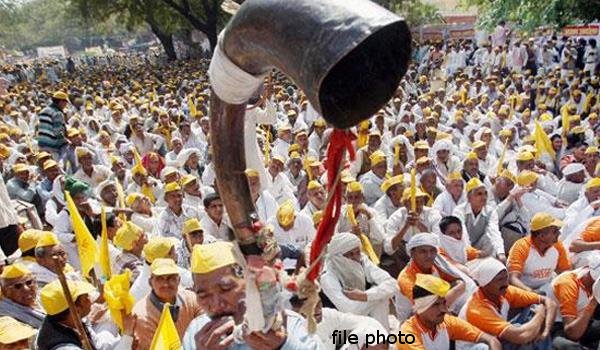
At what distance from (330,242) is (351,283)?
147 centimetres

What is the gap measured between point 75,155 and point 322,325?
16.8 feet

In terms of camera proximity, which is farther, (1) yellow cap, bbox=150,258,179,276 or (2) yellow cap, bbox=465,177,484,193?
(2) yellow cap, bbox=465,177,484,193


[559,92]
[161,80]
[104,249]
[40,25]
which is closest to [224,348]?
[104,249]

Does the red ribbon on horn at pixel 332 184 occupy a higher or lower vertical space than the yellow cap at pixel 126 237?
higher

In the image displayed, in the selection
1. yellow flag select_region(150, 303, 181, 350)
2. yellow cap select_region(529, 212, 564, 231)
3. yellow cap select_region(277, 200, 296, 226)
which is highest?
yellow flag select_region(150, 303, 181, 350)

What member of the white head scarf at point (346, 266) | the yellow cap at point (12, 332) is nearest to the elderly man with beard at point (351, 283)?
the white head scarf at point (346, 266)

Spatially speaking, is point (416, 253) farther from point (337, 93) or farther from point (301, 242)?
point (337, 93)

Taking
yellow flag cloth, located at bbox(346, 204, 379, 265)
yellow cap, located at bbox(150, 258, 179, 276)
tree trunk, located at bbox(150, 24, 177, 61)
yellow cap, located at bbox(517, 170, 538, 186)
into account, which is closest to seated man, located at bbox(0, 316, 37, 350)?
yellow cap, located at bbox(150, 258, 179, 276)

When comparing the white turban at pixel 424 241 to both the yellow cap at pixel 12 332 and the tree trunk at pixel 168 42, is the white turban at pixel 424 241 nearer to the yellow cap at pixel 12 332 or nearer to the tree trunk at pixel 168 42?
the yellow cap at pixel 12 332

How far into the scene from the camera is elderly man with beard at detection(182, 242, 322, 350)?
5.86 feet

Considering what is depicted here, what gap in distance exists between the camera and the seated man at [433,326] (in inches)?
148

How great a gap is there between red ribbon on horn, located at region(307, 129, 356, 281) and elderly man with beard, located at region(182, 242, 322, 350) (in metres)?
0.37

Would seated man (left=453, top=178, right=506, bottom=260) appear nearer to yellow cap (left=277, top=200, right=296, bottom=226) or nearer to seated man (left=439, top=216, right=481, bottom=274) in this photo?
seated man (left=439, top=216, right=481, bottom=274)

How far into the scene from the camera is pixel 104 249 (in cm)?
401
